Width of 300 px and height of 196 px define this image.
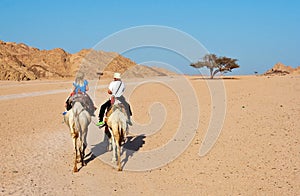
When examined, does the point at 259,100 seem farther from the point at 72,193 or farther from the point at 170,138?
the point at 72,193

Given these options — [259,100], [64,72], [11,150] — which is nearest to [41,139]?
[11,150]

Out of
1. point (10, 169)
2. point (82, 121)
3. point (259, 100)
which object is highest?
point (259, 100)

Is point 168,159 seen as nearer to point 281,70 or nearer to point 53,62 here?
point 281,70

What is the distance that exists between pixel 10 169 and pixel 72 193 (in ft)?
8.61

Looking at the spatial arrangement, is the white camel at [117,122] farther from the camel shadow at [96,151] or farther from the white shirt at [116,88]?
the camel shadow at [96,151]

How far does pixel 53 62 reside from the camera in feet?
263

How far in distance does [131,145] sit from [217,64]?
5102 centimetres

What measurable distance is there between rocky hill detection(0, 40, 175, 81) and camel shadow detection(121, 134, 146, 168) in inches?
2048

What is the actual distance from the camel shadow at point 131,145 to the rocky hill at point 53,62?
52016 millimetres

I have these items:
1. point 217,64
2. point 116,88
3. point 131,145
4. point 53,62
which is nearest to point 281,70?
point 217,64

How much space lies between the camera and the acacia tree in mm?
60625

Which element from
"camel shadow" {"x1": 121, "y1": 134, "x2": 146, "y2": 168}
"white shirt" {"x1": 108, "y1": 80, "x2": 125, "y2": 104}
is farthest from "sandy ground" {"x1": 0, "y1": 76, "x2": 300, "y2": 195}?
"white shirt" {"x1": 108, "y1": 80, "x2": 125, "y2": 104}

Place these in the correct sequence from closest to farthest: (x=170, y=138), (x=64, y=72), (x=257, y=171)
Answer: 1. (x=257, y=171)
2. (x=170, y=138)
3. (x=64, y=72)

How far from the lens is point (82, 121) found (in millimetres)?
9422
